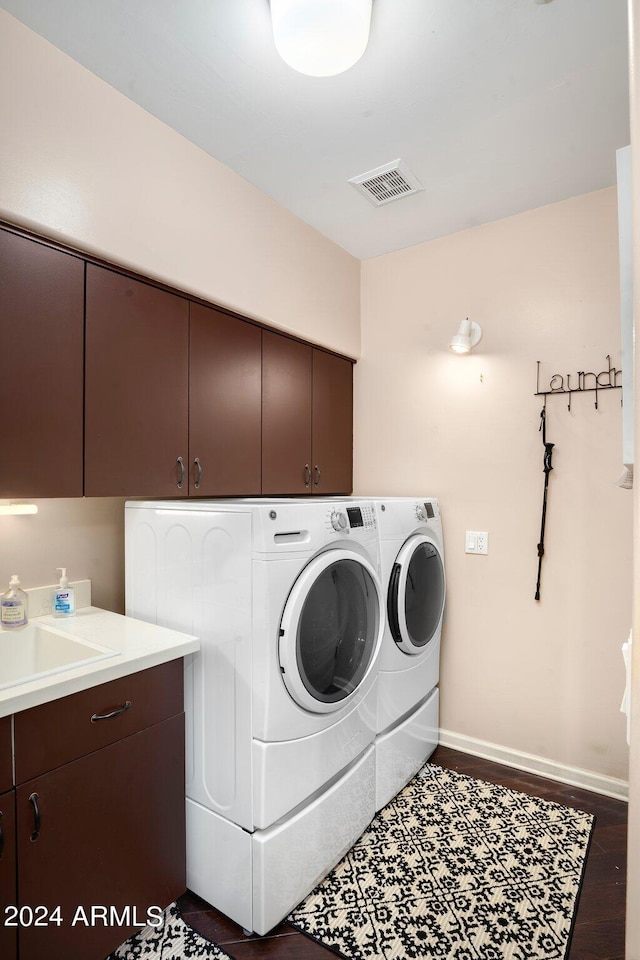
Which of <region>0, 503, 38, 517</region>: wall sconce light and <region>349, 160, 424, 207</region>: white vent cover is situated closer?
<region>0, 503, 38, 517</region>: wall sconce light

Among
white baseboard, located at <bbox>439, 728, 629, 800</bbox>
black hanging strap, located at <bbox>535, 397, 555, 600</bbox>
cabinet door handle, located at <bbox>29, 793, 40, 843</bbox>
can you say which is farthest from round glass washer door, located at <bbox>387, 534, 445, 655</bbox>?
cabinet door handle, located at <bbox>29, 793, 40, 843</bbox>

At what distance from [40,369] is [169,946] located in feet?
5.81

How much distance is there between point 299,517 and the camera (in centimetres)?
172

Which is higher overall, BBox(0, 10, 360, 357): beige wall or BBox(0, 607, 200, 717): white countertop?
BBox(0, 10, 360, 357): beige wall

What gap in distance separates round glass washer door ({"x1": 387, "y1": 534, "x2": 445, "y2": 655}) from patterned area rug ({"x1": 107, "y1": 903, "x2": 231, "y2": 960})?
119 centimetres

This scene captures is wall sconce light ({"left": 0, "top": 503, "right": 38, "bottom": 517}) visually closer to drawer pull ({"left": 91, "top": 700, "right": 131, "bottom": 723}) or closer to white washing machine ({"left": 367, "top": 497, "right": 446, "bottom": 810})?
drawer pull ({"left": 91, "top": 700, "right": 131, "bottom": 723})

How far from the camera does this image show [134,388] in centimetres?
186

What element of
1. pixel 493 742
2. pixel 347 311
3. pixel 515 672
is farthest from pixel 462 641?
pixel 347 311

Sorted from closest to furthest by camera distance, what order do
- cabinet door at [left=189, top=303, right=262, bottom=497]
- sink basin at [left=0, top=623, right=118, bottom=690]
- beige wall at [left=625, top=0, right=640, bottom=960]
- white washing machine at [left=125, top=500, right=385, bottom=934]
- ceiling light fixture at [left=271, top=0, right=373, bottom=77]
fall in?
beige wall at [left=625, top=0, right=640, bottom=960]
ceiling light fixture at [left=271, top=0, right=373, bottom=77]
white washing machine at [left=125, top=500, right=385, bottom=934]
sink basin at [left=0, top=623, right=118, bottom=690]
cabinet door at [left=189, top=303, right=262, bottom=497]

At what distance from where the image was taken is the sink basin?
1.70 meters

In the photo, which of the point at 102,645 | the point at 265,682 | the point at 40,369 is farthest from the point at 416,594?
the point at 40,369

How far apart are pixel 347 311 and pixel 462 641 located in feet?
6.30

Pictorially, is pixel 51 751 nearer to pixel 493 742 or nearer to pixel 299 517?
pixel 299 517

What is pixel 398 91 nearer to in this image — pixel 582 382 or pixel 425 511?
pixel 582 382
